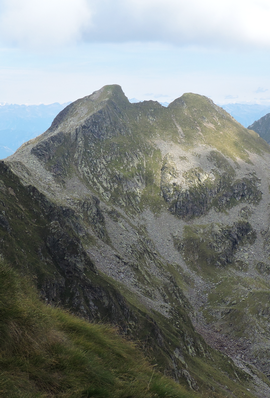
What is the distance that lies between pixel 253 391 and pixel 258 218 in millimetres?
98988

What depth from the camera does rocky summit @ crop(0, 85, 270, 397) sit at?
153 ft

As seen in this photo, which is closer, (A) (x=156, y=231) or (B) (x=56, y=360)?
(B) (x=56, y=360)

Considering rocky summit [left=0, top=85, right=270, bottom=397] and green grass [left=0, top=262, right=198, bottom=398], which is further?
rocky summit [left=0, top=85, right=270, bottom=397]

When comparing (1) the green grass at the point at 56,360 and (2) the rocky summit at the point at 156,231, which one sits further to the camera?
(2) the rocky summit at the point at 156,231

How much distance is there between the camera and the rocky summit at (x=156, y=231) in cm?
4650

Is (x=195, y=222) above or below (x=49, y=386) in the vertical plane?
below

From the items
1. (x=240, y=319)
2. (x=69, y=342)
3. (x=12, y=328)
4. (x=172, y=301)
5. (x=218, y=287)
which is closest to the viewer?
(x=12, y=328)

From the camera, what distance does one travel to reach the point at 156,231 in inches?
5074

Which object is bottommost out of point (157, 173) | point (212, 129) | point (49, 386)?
point (49, 386)

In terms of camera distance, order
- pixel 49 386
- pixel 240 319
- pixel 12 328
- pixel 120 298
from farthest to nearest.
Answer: pixel 240 319
pixel 120 298
pixel 12 328
pixel 49 386

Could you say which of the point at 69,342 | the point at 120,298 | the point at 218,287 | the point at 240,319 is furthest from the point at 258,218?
the point at 69,342

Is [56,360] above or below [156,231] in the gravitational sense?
above

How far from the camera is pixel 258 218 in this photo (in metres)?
148

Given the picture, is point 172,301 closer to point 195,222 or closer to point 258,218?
point 195,222
